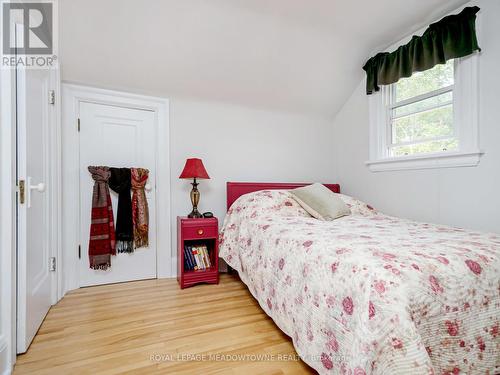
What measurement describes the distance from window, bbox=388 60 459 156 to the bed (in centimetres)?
120

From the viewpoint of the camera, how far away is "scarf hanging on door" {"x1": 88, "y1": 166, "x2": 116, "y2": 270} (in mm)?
2279

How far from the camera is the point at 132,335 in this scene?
5.16 ft

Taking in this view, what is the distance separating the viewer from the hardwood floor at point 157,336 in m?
1.30

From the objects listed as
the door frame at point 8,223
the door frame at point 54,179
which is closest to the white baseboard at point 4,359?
the door frame at point 8,223

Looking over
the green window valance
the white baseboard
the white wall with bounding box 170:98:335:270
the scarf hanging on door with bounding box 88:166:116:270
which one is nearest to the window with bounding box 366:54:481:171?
the green window valance

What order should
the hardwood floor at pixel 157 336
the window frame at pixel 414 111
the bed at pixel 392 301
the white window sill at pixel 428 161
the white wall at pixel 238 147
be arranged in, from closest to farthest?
the bed at pixel 392 301 < the hardwood floor at pixel 157 336 < the white window sill at pixel 428 161 < the window frame at pixel 414 111 < the white wall at pixel 238 147

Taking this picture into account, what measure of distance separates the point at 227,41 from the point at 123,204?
1.86 meters

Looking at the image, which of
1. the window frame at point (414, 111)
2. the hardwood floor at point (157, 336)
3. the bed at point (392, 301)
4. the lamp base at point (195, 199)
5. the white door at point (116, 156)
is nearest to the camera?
the bed at point (392, 301)

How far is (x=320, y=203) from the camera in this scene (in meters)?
2.35

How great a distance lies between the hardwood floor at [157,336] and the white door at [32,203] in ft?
0.57

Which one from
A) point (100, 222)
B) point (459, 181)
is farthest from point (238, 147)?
point (459, 181)

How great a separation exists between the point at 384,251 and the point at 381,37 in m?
2.49

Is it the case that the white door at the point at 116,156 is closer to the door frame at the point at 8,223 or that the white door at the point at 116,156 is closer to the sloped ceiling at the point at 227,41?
the sloped ceiling at the point at 227,41

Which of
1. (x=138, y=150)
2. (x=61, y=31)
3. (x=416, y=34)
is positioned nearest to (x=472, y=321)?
(x=416, y=34)
